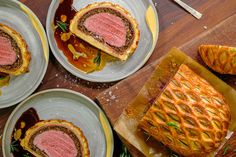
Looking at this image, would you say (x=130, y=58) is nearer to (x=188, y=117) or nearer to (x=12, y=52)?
(x=188, y=117)

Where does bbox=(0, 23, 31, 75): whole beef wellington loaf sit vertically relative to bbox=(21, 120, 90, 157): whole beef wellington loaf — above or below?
above

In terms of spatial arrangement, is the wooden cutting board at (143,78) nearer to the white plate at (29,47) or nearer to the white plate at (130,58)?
the white plate at (130,58)

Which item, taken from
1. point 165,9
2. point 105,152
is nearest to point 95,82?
point 105,152

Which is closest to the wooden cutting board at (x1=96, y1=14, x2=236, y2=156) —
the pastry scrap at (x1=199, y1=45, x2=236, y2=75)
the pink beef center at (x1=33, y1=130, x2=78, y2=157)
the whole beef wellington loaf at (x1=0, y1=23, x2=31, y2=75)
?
the pastry scrap at (x1=199, y1=45, x2=236, y2=75)

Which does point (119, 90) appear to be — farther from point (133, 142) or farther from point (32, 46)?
point (32, 46)

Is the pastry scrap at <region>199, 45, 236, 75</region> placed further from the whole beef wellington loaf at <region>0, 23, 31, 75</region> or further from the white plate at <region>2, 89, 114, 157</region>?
the whole beef wellington loaf at <region>0, 23, 31, 75</region>

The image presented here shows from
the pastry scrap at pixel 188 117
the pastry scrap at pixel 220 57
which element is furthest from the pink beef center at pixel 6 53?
the pastry scrap at pixel 220 57
